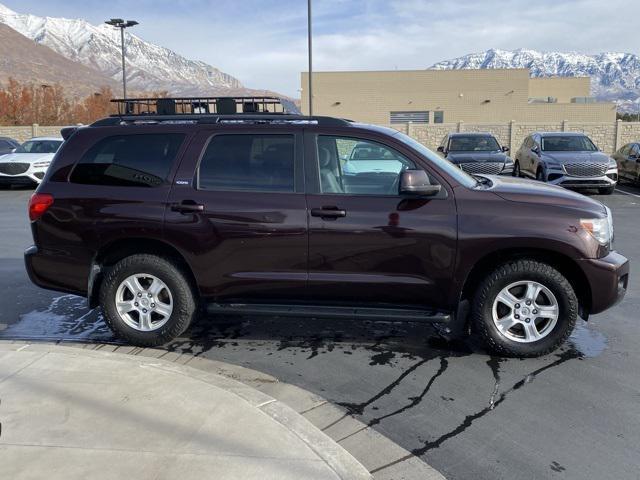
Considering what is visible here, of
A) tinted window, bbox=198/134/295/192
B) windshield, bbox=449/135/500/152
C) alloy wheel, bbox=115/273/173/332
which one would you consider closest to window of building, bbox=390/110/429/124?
windshield, bbox=449/135/500/152

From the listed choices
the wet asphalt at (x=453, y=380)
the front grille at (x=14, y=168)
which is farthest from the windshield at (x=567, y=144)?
the front grille at (x=14, y=168)

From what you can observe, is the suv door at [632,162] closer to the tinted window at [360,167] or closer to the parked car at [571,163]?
the parked car at [571,163]

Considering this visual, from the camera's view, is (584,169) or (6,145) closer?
(584,169)

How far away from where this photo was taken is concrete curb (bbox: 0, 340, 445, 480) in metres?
3.49

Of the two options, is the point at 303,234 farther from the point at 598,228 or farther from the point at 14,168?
the point at 14,168

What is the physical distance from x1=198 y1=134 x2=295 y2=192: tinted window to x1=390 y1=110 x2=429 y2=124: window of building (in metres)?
45.3

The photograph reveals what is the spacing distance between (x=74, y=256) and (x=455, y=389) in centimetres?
330

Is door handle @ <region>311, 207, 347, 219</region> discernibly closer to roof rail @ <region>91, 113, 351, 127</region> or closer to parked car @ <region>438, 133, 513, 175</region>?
roof rail @ <region>91, 113, 351, 127</region>

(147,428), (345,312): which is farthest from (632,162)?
(147,428)

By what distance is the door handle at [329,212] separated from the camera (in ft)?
16.5

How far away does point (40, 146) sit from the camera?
67.3 feet

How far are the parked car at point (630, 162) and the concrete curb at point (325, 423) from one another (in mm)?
16748

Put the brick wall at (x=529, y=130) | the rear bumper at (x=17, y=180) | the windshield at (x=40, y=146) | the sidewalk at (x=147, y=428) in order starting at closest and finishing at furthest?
the sidewalk at (x=147, y=428), the rear bumper at (x=17, y=180), the windshield at (x=40, y=146), the brick wall at (x=529, y=130)

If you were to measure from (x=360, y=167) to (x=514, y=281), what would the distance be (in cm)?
156
